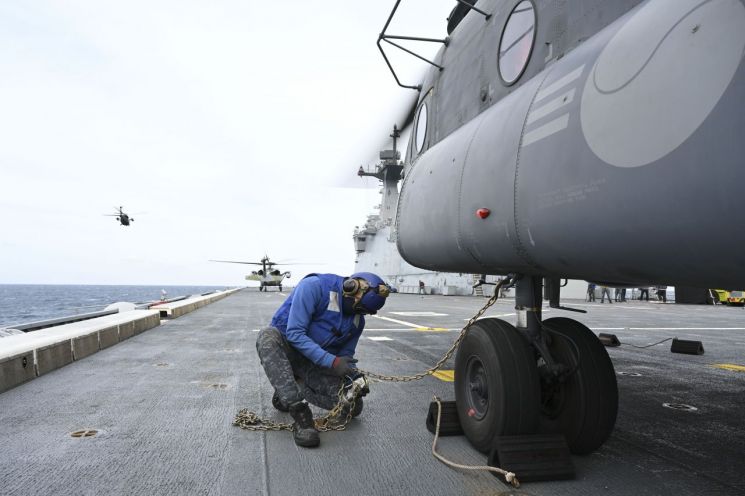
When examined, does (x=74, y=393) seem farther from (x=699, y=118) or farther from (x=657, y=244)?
(x=699, y=118)

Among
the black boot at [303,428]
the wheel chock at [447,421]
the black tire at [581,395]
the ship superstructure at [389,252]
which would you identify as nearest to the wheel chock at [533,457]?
the black tire at [581,395]

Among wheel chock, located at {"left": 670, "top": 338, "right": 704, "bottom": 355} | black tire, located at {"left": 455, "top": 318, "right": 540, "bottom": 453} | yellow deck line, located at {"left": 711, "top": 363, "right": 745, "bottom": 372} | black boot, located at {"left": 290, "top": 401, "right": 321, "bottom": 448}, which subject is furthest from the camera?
wheel chock, located at {"left": 670, "top": 338, "right": 704, "bottom": 355}

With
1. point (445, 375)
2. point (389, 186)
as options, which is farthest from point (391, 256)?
point (445, 375)

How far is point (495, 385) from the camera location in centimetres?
302

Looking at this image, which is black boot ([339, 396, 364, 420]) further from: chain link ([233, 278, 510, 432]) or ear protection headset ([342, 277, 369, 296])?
ear protection headset ([342, 277, 369, 296])

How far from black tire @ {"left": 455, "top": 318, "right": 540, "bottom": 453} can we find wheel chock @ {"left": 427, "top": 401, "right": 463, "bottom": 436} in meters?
0.09

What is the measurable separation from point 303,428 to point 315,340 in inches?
27.2

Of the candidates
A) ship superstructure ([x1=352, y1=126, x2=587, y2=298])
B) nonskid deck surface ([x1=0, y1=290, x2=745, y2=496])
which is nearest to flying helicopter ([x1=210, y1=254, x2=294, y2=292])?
ship superstructure ([x1=352, y1=126, x2=587, y2=298])

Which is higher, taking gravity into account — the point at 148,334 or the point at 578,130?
the point at 578,130

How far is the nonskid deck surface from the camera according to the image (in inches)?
106

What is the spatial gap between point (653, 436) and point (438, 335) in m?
6.76

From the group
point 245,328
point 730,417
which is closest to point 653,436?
point 730,417

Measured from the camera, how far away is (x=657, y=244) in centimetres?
208

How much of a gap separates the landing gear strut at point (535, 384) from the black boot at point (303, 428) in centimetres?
111
